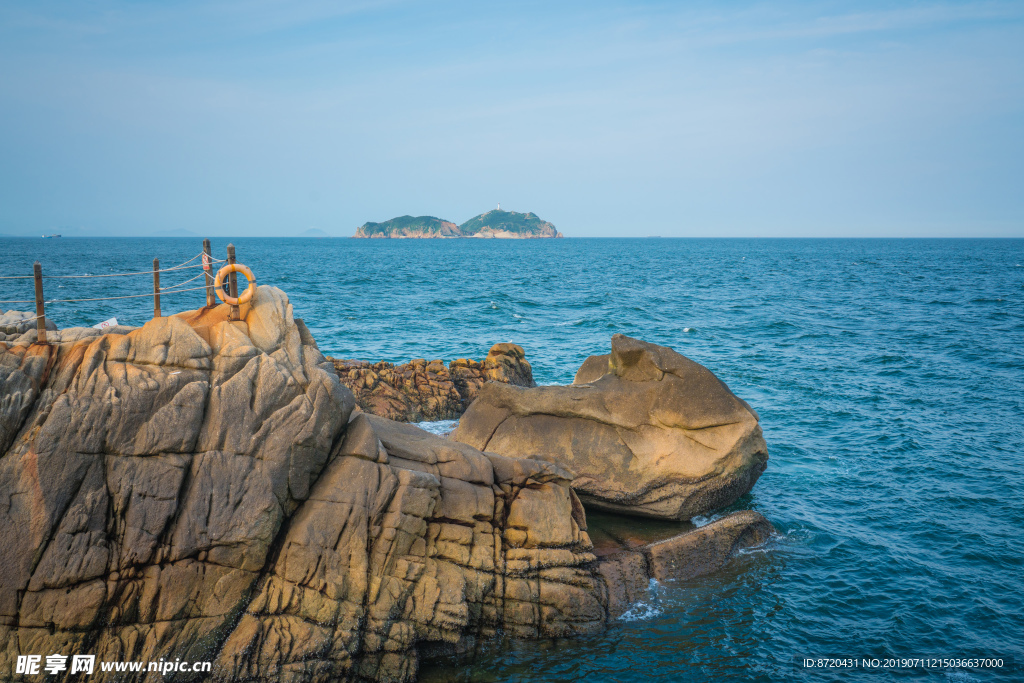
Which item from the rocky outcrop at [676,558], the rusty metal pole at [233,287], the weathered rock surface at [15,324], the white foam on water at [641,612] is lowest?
the white foam on water at [641,612]

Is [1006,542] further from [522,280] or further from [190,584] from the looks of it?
[522,280]

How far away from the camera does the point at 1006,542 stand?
15.4m

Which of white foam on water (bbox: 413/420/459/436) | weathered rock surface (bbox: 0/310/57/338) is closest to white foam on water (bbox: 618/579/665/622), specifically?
white foam on water (bbox: 413/420/459/436)

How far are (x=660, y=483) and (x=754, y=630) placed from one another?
11.8 feet

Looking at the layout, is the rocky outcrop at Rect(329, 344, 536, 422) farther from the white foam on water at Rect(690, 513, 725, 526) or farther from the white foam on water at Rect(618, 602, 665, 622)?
the white foam on water at Rect(618, 602, 665, 622)

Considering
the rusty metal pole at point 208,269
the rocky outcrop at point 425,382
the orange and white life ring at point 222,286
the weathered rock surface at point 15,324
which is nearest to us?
the weathered rock surface at point 15,324

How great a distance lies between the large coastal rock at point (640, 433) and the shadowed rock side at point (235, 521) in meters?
3.72

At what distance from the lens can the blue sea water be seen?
1167 cm

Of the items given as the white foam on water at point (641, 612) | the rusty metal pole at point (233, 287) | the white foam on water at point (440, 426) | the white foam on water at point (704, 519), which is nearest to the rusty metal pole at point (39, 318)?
the rusty metal pole at point (233, 287)

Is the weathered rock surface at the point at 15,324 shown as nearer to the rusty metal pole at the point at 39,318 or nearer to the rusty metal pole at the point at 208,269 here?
the rusty metal pole at the point at 39,318

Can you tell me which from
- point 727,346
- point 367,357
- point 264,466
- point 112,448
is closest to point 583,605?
point 264,466

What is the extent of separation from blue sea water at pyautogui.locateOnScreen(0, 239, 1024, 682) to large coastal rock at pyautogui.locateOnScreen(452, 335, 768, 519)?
1.92 metres

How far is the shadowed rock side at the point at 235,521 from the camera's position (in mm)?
9281

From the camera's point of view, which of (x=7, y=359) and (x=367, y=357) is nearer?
(x=7, y=359)
